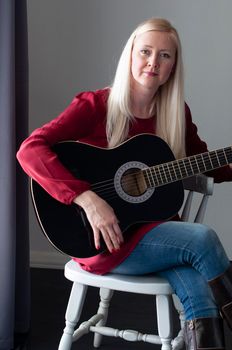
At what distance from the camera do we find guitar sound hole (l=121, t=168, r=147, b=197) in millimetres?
1523

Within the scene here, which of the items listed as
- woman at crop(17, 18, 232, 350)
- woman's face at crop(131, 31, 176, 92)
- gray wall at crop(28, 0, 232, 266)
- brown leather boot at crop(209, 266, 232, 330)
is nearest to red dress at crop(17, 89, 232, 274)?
woman at crop(17, 18, 232, 350)

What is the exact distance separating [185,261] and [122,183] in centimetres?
27

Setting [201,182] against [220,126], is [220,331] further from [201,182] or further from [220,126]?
[220,126]

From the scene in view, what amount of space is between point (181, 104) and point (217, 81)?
3.41 ft

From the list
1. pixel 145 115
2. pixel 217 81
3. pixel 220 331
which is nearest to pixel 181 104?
pixel 145 115

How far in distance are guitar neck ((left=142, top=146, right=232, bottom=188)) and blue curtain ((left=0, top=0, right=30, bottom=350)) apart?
55cm

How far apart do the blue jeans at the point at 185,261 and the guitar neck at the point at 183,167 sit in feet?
0.44

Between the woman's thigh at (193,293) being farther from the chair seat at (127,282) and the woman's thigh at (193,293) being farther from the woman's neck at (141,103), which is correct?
the woman's neck at (141,103)

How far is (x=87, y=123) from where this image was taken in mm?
1619

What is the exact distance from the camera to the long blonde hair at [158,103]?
163 cm

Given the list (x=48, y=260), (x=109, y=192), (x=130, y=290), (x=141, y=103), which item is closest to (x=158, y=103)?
(x=141, y=103)

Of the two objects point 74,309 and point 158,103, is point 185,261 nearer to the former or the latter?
point 74,309

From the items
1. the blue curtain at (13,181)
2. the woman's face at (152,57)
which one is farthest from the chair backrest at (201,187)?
the blue curtain at (13,181)

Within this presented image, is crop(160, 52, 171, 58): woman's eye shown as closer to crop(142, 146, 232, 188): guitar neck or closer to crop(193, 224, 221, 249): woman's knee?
crop(142, 146, 232, 188): guitar neck
